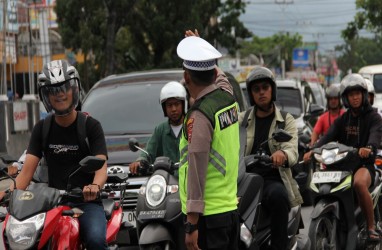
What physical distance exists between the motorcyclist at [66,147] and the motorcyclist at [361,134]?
9.84 ft

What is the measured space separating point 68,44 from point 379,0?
15.2 m

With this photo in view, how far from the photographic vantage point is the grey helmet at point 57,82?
19.6 ft

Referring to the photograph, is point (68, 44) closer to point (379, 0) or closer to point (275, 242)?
point (379, 0)

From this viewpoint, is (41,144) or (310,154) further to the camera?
(310,154)

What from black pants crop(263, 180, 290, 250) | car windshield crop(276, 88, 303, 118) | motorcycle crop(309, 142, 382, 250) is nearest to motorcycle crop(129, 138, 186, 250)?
black pants crop(263, 180, 290, 250)

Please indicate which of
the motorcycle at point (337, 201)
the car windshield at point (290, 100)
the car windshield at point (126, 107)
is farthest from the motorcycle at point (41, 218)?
the car windshield at point (290, 100)

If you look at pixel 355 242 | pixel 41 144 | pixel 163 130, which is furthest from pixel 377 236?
pixel 41 144

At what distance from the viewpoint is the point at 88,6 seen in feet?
103

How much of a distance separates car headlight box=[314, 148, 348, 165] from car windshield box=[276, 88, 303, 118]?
8430mm

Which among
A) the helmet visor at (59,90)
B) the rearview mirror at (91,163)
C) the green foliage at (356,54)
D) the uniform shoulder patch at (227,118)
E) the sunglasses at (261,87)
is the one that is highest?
the helmet visor at (59,90)

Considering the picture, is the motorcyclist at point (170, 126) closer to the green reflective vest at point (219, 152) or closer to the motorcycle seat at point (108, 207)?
the motorcycle seat at point (108, 207)

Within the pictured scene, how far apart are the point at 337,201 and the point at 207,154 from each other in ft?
11.5

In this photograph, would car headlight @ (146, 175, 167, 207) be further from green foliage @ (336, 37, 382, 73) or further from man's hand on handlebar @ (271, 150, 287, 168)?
green foliage @ (336, 37, 382, 73)

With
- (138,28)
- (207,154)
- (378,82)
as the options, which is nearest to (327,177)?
(207,154)
